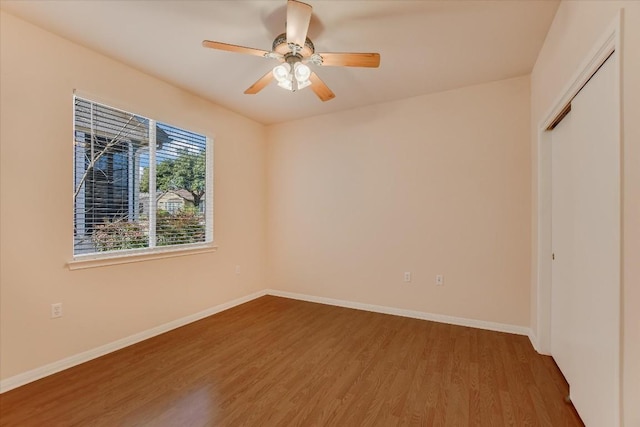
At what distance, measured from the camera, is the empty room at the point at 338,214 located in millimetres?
1719

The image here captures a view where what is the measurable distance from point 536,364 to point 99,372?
3586 millimetres

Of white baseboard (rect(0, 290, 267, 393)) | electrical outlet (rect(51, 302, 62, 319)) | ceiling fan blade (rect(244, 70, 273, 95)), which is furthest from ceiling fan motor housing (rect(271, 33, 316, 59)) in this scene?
white baseboard (rect(0, 290, 267, 393))

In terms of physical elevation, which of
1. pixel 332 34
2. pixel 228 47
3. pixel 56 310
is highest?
pixel 332 34

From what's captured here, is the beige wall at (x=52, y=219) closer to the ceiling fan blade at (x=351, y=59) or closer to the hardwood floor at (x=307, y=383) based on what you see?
the hardwood floor at (x=307, y=383)

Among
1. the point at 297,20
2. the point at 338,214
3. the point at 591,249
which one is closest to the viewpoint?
the point at 591,249

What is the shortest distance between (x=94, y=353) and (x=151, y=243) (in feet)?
3.57

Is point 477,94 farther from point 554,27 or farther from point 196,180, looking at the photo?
point 196,180

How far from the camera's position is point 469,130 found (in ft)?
10.5

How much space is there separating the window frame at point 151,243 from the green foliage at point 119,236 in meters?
0.05

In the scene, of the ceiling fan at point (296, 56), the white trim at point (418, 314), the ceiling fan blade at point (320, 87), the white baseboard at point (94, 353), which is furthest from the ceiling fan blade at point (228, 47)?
the white trim at point (418, 314)

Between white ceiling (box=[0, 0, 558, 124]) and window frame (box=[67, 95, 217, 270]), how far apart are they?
1.91 feet

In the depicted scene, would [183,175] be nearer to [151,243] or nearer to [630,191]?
[151,243]

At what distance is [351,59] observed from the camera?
206cm

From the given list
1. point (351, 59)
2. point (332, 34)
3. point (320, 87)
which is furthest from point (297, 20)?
point (320, 87)
